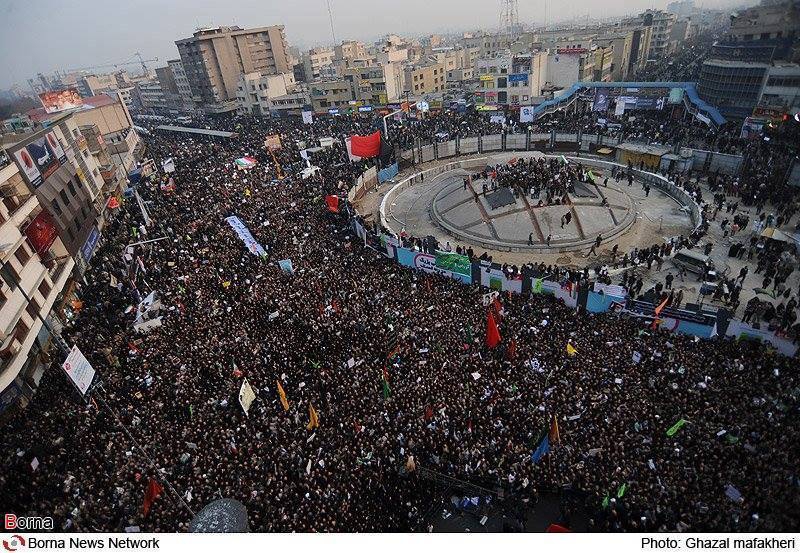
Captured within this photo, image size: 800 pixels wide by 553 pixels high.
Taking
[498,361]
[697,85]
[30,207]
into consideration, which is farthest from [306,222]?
[697,85]

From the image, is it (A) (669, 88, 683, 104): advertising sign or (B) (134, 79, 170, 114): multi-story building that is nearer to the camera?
(A) (669, 88, 683, 104): advertising sign

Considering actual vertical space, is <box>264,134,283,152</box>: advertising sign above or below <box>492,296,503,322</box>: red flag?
above

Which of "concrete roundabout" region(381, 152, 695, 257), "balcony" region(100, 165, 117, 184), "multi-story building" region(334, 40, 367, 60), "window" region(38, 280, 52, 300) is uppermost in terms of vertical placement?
"multi-story building" region(334, 40, 367, 60)

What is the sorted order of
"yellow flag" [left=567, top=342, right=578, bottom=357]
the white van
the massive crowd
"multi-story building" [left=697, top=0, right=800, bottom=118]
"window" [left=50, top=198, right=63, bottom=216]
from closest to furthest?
1. the massive crowd
2. "yellow flag" [left=567, top=342, right=578, bottom=357]
3. the white van
4. "window" [left=50, top=198, right=63, bottom=216]
5. "multi-story building" [left=697, top=0, right=800, bottom=118]

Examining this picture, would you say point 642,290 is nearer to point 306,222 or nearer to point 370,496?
point 370,496

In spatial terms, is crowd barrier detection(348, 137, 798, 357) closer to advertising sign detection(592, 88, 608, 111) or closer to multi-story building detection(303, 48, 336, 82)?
advertising sign detection(592, 88, 608, 111)

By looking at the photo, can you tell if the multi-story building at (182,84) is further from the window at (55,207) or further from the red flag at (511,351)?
the red flag at (511,351)

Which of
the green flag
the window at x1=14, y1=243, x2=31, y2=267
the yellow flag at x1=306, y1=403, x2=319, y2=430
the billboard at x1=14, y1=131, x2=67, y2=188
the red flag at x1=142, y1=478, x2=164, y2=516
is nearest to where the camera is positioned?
the red flag at x1=142, y1=478, x2=164, y2=516

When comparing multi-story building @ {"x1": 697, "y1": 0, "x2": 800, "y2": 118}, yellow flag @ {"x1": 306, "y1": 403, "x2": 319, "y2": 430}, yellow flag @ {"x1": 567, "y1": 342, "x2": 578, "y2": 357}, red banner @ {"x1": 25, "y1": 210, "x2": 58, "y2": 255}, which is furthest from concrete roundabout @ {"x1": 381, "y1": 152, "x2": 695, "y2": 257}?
red banner @ {"x1": 25, "y1": 210, "x2": 58, "y2": 255}

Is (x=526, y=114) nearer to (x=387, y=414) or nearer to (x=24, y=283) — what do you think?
(x=387, y=414)
